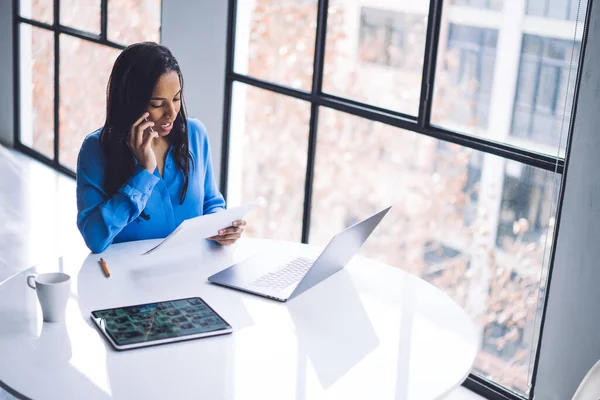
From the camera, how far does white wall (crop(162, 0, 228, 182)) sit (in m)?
3.57

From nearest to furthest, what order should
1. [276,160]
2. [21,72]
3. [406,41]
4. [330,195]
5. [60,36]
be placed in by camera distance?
[406,41]
[330,195]
[276,160]
[60,36]
[21,72]

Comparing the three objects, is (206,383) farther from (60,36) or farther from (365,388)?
(60,36)

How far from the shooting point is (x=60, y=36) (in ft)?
17.3

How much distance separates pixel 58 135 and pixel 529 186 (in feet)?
12.4

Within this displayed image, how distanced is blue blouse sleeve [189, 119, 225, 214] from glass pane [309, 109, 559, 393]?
84 centimetres

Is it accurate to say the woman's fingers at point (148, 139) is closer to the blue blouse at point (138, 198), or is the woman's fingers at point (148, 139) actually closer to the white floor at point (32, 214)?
the blue blouse at point (138, 198)

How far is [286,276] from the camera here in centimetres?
197

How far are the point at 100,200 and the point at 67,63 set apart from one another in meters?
3.45

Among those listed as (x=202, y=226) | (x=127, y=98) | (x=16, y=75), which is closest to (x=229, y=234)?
(x=202, y=226)

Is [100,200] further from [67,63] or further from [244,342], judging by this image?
[67,63]

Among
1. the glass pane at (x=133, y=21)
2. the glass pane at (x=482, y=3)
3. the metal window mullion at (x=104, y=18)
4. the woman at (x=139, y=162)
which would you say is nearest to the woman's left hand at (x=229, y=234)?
the woman at (x=139, y=162)

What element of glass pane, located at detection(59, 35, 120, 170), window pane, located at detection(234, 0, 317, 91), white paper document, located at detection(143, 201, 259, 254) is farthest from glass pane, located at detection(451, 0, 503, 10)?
glass pane, located at detection(59, 35, 120, 170)

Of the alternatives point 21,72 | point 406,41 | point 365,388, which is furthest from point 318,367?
point 21,72

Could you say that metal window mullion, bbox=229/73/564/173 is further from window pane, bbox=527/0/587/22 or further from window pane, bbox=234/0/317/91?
window pane, bbox=527/0/587/22
